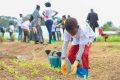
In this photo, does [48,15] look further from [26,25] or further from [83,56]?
[83,56]

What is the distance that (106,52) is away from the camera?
18172 millimetres

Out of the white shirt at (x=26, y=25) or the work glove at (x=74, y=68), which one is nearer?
the work glove at (x=74, y=68)

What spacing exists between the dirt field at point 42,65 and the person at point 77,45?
320 mm

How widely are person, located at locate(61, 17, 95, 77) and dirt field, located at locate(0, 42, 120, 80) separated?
0.32 metres

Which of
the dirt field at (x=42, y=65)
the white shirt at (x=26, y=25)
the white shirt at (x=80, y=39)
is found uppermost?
the white shirt at (x=26, y=25)

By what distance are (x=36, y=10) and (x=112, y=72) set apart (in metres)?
9.50

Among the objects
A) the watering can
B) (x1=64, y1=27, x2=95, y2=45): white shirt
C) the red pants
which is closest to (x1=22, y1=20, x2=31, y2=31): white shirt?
the watering can

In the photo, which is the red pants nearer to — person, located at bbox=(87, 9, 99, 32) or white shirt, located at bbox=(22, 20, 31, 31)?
A: person, located at bbox=(87, 9, 99, 32)

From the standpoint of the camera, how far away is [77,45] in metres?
9.77

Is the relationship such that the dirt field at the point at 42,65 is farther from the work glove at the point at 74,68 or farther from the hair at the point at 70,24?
Result: the hair at the point at 70,24

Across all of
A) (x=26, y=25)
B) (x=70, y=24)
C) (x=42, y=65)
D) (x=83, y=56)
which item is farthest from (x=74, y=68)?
(x=26, y=25)

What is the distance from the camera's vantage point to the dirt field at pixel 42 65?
8.55 metres

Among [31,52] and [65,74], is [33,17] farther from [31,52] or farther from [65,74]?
[65,74]

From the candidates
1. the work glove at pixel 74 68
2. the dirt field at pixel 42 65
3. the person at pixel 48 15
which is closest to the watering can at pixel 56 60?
the dirt field at pixel 42 65
